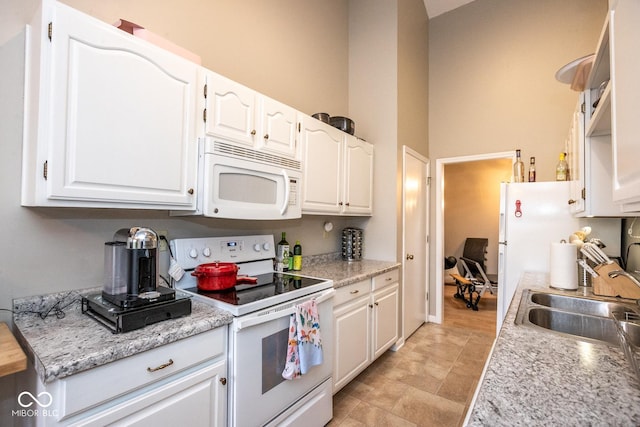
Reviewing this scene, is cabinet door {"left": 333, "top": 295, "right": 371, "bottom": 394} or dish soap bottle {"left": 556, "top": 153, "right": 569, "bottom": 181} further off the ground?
dish soap bottle {"left": 556, "top": 153, "right": 569, "bottom": 181}

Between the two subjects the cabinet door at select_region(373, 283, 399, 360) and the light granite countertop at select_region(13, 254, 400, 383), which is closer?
the light granite countertop at select_region(13, 254, 400, 383)

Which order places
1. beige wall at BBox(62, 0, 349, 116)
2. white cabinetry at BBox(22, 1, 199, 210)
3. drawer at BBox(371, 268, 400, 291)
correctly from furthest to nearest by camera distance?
drawer at BBox(371, 268, 400, 291) < beige wall at BBox(62, 0, 349, 116) < white cabinetry at BBox(22, 1, 199, 210)

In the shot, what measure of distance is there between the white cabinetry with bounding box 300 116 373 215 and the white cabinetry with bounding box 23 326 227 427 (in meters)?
1.28

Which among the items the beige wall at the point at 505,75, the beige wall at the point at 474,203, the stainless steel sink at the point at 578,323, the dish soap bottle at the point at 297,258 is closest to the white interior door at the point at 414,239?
the beige wall at the point at 505,75

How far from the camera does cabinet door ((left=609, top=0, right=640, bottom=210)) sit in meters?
0.76

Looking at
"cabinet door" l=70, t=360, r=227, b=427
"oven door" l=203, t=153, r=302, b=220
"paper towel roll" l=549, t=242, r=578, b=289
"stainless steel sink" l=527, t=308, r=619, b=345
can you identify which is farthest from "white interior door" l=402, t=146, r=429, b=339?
"cabinet door" l=70, t=360, r=227, b=427

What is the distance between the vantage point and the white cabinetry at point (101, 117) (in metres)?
1.10

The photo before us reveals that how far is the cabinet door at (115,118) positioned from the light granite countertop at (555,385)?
4.75ft

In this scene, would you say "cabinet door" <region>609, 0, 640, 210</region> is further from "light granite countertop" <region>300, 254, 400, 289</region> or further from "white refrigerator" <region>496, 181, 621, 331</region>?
"white refrigerator" <region>496, 181, 621, 331</region>

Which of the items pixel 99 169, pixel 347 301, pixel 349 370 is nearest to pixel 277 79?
pixel 99 169

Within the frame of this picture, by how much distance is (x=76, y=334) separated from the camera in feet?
3.49

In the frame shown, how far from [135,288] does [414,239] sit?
2.95 metres

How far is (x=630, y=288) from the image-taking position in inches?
63.2

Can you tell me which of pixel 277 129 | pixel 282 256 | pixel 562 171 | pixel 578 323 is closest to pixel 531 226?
pixel 562 171
